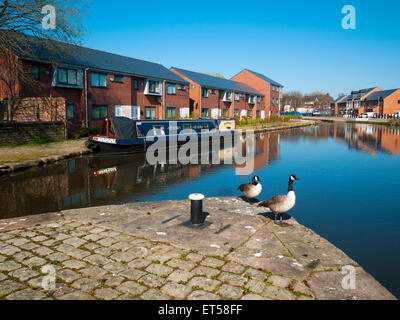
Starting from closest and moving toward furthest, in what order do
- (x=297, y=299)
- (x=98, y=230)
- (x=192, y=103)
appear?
(x=297, y=299), (x=98, y=230), (x=192, y=103)

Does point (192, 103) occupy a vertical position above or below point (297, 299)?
above

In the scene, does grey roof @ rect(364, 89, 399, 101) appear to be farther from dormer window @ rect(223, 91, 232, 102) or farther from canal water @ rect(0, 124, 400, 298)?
canal water @ rect(0, 124, 400, 298)

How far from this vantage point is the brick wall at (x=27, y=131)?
56.7 feet

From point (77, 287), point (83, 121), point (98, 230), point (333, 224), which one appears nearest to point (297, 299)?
point (77, 287)

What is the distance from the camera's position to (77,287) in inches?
145

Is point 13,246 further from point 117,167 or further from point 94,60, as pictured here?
point 94,60

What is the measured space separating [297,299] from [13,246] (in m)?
4.46

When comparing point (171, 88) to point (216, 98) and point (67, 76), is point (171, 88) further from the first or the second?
point (67, 76)

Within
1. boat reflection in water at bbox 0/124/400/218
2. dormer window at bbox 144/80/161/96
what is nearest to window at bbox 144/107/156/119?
dormer window at bbox 144/80/161/96

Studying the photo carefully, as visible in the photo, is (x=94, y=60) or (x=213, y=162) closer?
(x=213, y=162)

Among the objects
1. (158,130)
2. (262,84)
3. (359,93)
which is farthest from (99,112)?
(359,93)
